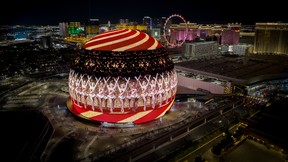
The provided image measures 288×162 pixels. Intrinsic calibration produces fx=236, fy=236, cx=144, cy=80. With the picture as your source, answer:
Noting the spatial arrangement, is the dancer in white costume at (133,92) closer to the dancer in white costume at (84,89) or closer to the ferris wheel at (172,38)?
the dancer in white costume at (84,89)

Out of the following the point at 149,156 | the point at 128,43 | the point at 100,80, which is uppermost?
the point at 128,43

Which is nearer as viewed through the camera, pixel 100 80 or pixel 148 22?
pixel 100 80

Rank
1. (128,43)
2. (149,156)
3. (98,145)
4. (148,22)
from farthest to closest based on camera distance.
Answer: (148,22) < (128,43) < (98,145) < (149,156)

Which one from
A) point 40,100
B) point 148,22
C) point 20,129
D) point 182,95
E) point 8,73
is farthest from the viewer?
point 148,22

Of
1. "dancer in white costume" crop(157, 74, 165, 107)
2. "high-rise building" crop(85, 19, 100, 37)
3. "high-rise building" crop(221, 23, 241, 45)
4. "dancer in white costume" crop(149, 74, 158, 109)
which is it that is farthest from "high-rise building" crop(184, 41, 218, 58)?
"high-rise building" crop(85, 19, 100, 37)

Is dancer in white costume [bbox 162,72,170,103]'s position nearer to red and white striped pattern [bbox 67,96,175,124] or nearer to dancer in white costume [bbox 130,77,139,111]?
red and white striped pattern [bbox 67,96,175,124]

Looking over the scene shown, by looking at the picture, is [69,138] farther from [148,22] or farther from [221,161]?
[148,22]

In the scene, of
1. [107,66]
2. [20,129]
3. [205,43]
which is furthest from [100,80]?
[205,43]

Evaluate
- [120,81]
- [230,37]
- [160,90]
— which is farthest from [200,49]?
[120,81]
